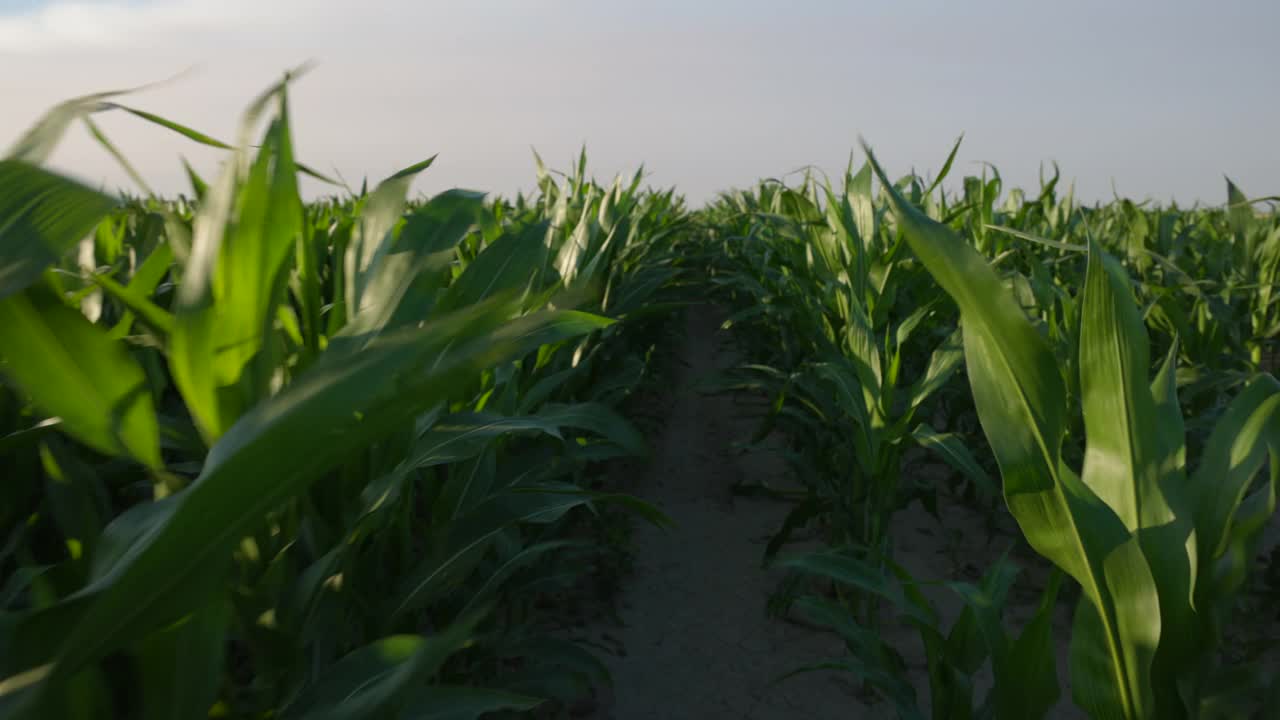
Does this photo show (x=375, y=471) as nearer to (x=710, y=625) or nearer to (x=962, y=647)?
(x=962, y=647)

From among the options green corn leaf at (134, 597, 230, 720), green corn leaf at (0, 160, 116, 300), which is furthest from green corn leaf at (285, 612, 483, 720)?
green corn leaf at (0, 160, 116, 300)

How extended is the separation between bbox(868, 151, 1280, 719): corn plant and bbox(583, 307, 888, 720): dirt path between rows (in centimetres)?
105

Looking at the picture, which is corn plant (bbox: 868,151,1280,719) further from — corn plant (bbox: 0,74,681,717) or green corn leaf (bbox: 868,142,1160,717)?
corn plant (bbox: 0,74,681,717)

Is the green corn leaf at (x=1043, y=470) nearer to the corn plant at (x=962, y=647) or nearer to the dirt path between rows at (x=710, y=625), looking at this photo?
the corn plant at (x=962, y=647)

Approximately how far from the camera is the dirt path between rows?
7.07ft

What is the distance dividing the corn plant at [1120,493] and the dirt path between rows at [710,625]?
105 centimetres

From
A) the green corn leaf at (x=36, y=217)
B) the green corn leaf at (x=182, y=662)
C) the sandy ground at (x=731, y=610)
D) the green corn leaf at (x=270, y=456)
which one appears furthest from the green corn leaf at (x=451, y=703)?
the sandy ground at (x=731, y=610)

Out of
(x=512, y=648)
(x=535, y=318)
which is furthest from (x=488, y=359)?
(x=512, y=648)

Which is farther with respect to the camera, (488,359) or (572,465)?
(572,465)

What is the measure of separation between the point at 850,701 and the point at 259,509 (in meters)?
2.08

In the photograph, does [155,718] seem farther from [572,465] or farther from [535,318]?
[572,465]

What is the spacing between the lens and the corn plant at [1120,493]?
785 mm

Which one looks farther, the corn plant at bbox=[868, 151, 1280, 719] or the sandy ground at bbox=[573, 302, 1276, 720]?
the sandy ground at bbox=[573, 302, 1276, 720]

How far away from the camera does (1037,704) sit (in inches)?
38.0
